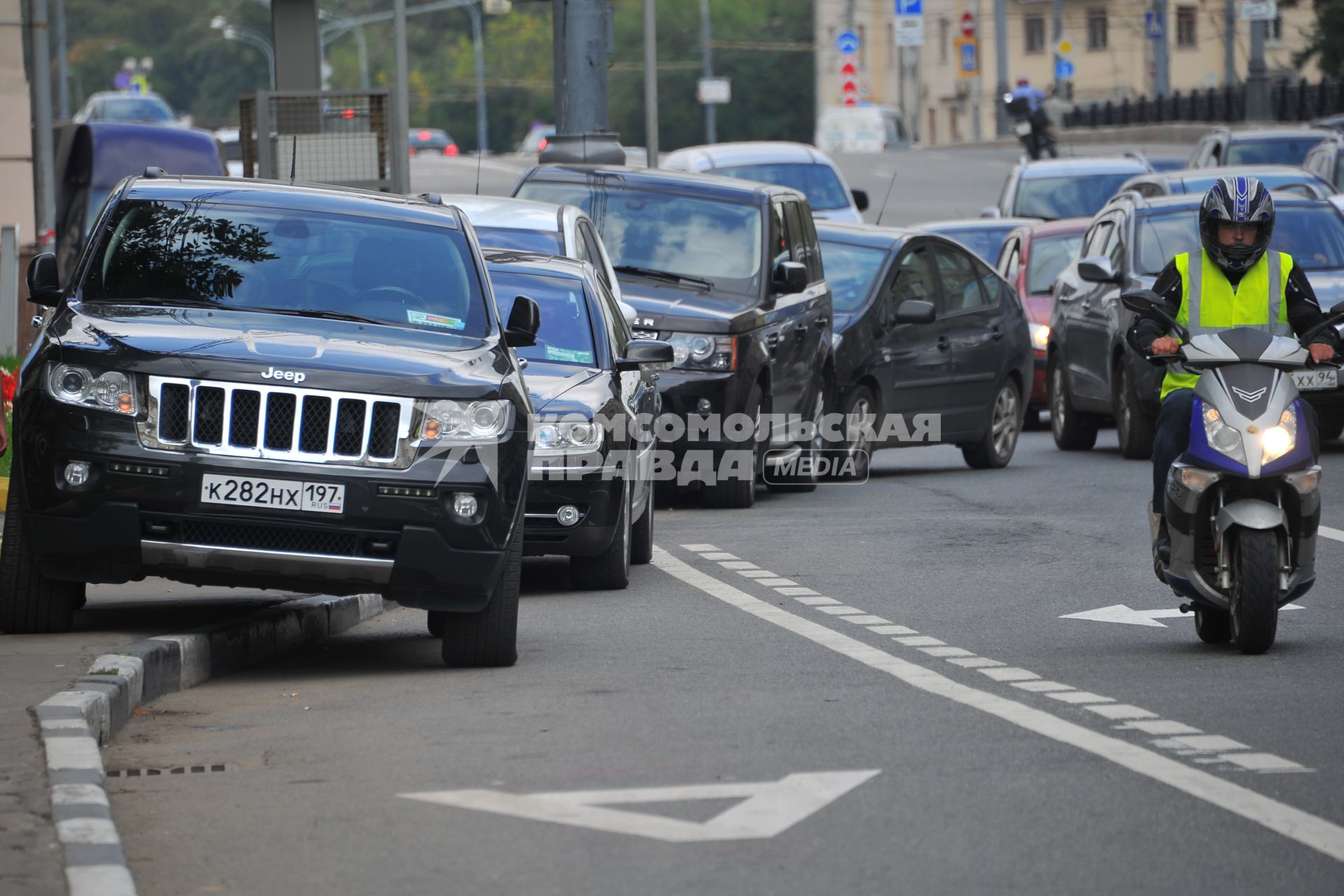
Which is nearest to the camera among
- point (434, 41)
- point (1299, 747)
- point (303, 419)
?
point (1299, 747)

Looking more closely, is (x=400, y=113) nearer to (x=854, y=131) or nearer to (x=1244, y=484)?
(x=1244, y=484)

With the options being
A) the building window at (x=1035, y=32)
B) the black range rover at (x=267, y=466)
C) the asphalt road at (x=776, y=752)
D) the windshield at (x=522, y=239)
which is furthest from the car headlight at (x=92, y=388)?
the building window at (x=1035, y=32)

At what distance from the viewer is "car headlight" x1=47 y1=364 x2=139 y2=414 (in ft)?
29.8

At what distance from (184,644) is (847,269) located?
1055 centimetres

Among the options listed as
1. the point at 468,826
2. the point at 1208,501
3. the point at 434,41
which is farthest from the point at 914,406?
the point at 434,41

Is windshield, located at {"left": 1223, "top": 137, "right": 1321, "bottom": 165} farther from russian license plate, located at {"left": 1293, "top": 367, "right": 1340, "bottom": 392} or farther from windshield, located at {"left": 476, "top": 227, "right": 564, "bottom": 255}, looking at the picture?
windshield, located at {"left": 476, "top": 227, "right": 564, "bottom": 255}

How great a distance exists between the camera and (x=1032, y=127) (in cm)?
4662

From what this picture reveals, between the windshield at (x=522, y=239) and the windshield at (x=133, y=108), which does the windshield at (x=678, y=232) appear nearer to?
the windshield at (x=522, y=239)

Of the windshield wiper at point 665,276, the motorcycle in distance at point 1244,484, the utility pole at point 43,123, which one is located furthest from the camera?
the utility pole at point 43,123

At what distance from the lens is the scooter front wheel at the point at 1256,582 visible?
9430mm

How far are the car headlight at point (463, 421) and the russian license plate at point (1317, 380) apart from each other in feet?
31.8

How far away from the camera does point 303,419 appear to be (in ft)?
29.7

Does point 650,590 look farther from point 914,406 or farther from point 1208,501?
point 914,406

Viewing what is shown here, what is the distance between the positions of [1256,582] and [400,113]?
51.3 ft
